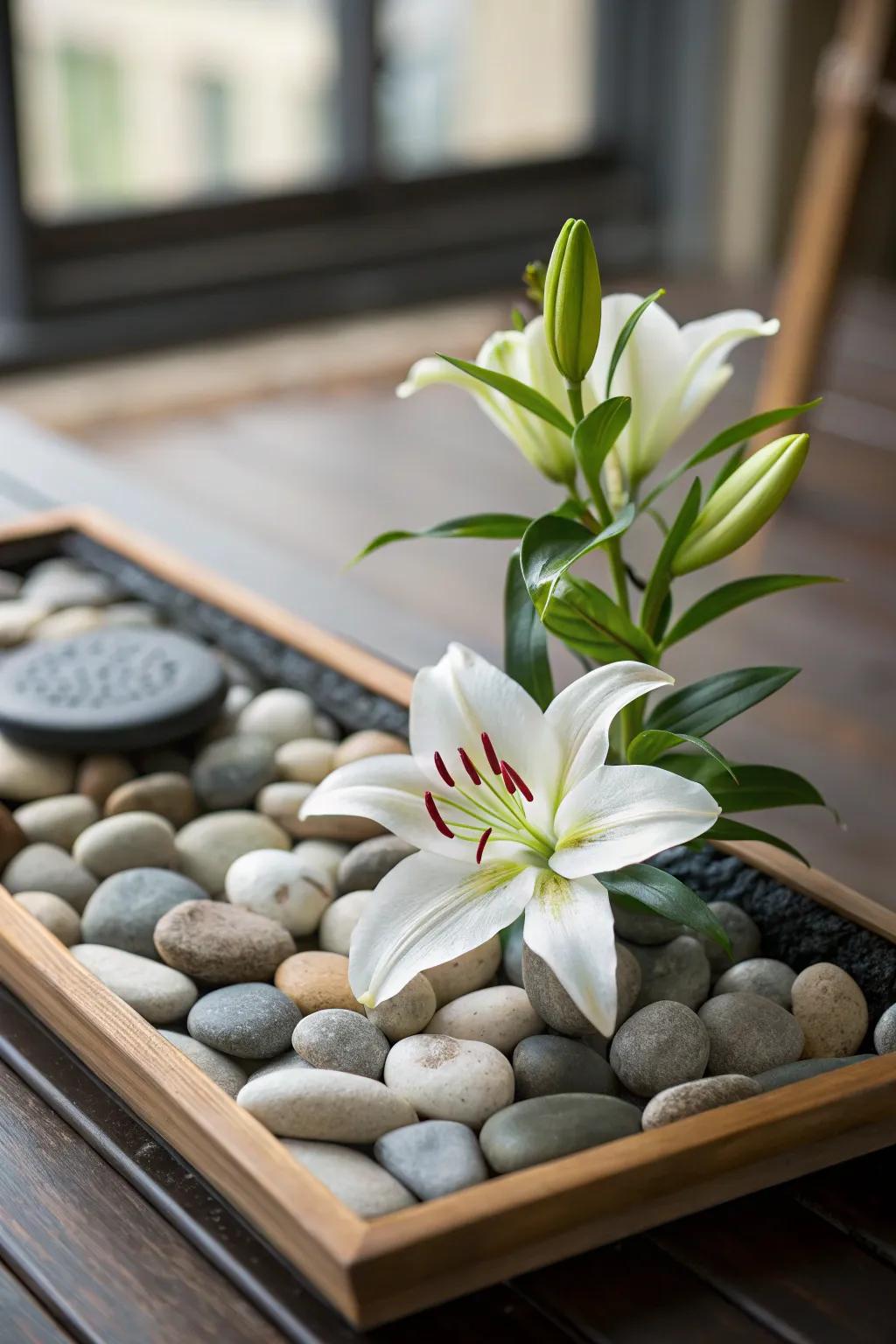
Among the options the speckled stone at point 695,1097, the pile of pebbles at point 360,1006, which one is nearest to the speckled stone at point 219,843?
the pile of pebbles at point 360,1006

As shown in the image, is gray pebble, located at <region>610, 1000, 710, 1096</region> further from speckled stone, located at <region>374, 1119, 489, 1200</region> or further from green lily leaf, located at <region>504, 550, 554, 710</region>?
green lily leaf, located at <region>504, 550, 554, 710</region>

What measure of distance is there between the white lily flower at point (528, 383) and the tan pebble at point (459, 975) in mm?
244

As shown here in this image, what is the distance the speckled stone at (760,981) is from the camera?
0.77m

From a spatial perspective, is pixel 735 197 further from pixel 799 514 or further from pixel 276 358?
pixel 799 514

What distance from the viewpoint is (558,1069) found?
0.71 metres

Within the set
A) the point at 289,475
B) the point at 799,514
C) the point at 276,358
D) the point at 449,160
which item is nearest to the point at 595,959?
the point at 799,514

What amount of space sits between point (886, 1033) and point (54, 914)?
0.43m

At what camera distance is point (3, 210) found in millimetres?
3121

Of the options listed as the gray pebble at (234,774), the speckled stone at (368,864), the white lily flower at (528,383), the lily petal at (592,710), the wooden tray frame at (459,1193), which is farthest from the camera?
the gray pebble at (234,774)

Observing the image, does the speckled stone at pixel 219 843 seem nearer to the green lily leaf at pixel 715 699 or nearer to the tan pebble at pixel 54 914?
the tan pebble at pixel 54 914

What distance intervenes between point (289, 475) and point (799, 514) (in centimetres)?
85

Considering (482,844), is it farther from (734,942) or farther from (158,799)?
(158,799)

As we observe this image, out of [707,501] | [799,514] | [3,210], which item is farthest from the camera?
Result: [3,210]

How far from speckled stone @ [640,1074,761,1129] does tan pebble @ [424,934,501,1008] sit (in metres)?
0.14
